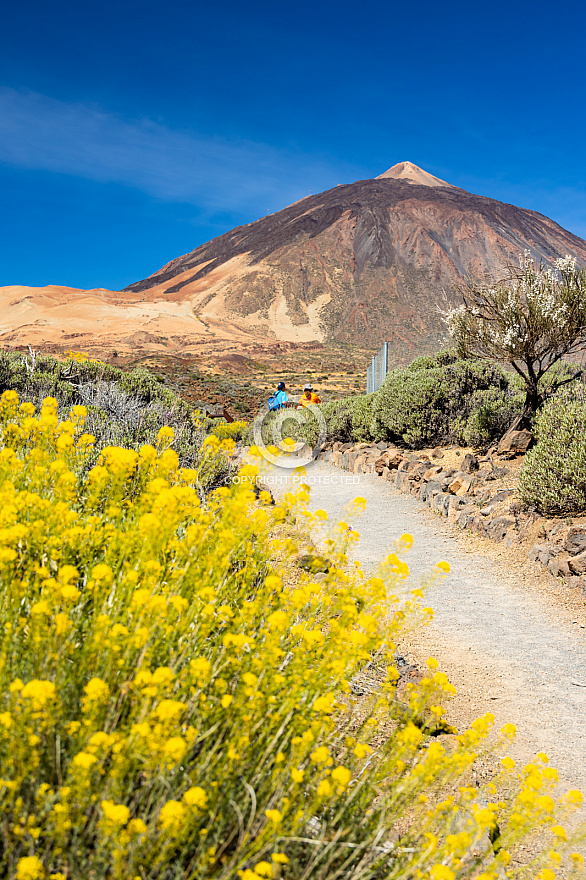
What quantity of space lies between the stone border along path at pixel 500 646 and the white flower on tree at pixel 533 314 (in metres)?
3.29

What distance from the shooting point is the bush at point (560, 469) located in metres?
5.43

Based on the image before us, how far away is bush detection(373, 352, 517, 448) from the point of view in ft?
33.1

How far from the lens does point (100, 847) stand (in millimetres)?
1124

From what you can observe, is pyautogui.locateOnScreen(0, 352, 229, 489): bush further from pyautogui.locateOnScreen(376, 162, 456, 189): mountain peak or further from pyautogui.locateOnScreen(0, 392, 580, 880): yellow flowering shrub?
pyautogui.locateOnScreen(376, 162, 456, 189): mountain peak

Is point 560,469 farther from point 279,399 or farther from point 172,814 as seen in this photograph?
point 279,399

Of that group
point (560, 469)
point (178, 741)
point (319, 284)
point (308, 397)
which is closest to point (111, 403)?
point (560, 469)

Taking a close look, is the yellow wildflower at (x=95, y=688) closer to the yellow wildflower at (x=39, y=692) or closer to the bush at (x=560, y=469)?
the yellow wildflower at (x=39, y=692)

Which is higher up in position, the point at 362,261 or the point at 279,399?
the point at 362,261

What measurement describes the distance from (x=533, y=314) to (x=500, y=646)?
552 cm

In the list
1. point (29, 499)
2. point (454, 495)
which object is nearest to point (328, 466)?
point (454, 495)

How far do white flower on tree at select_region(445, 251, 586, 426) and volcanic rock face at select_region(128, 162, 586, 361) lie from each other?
5935 cm

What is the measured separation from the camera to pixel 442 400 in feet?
34.5

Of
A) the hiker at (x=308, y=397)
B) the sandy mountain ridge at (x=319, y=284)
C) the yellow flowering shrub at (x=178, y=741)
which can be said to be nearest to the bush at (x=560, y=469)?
Answer: the yellow flowering shrub at (x=178, y=741)

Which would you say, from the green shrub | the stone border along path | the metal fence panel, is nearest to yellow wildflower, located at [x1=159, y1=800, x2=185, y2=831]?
the stone border along path
